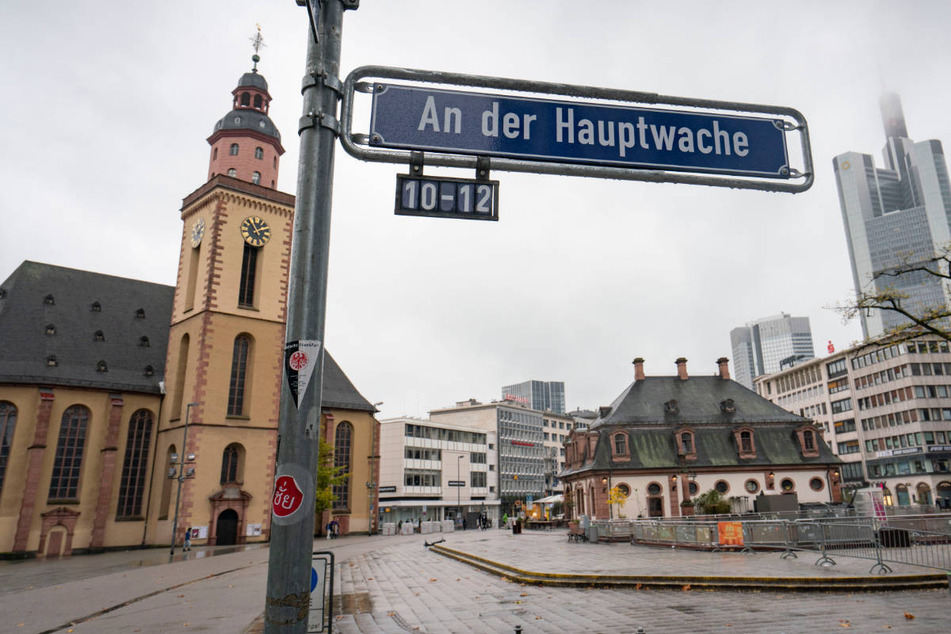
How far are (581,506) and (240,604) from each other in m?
42.1

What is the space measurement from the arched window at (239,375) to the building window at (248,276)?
270 cm

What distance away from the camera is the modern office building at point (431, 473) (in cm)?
8375

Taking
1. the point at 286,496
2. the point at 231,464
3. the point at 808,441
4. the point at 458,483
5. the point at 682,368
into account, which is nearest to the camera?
the point at 286,496

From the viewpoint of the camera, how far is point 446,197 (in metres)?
4.97

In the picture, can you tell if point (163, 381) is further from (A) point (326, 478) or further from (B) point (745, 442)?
(B) point (745, 442)

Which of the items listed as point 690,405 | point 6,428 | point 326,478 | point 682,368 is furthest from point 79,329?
point 682,368

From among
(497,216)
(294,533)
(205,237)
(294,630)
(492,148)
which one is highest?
(205,237)

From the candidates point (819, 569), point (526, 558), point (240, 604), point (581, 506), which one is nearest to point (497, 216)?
point (240, 604)

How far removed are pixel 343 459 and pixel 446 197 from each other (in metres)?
51.8

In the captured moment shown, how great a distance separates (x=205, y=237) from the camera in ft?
147

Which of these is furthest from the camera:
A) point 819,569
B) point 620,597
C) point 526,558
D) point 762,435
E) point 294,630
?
point 762,435

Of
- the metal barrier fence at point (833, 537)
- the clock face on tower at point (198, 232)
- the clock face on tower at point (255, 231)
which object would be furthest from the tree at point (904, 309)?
the clock face on tower at point (198, 232)

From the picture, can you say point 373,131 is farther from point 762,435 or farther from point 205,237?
point 762,435

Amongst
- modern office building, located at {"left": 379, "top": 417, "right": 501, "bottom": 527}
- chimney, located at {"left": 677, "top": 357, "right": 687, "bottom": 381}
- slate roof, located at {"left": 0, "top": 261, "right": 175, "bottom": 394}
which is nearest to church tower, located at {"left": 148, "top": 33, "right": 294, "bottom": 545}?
slate roof, located at {"left": 0, "top": 261, "right": 175, "bottom": 394}
